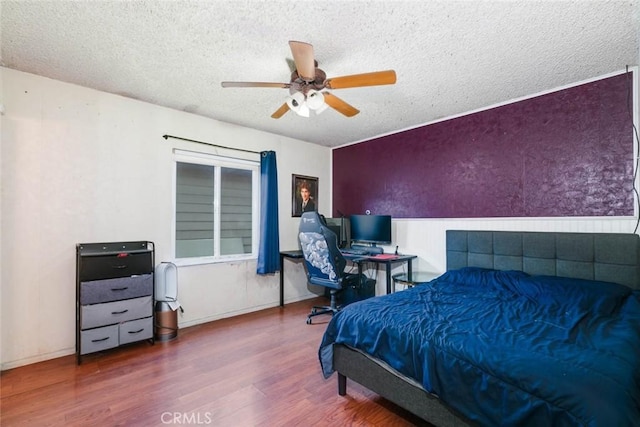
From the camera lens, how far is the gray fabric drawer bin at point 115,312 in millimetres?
2525

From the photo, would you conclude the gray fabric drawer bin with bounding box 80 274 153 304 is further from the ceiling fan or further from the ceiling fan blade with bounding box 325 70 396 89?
the ceiling fan blade with bounding box 325 70 396 89

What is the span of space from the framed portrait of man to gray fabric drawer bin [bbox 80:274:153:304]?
2.18m

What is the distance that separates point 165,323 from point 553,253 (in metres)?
3.83

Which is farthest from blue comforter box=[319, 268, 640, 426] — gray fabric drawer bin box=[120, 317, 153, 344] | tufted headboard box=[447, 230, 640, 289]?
gray fabric drawer bin box=[120, 317, 153, 344]

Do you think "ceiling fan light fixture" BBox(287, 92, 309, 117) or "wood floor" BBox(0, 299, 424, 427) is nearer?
"wood floor" BBox(0, 299, 424, 427)

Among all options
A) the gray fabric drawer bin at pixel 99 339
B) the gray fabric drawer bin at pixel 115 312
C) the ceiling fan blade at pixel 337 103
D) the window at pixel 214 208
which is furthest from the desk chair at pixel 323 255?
the gray fabric drawer bin at pixel 99 339

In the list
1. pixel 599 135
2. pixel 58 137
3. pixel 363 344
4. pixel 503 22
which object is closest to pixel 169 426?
pixel 363 344

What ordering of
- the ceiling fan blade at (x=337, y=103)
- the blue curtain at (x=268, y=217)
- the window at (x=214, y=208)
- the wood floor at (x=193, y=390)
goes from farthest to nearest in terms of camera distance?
the blue curtain at (x=268, y=217) → the window at (x=214, y=208) → the ceiling fan blade at (x=337, y=103) → the wood floor at (x=193, y=390)

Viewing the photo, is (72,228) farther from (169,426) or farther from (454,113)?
(454,113)

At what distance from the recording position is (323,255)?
10.9ft

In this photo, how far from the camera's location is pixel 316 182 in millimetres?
4770

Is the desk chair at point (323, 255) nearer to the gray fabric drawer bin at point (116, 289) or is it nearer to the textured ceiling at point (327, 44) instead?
the textured ceiling at point (327, 44)

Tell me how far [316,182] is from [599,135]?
335cm

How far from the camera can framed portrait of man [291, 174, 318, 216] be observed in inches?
176
